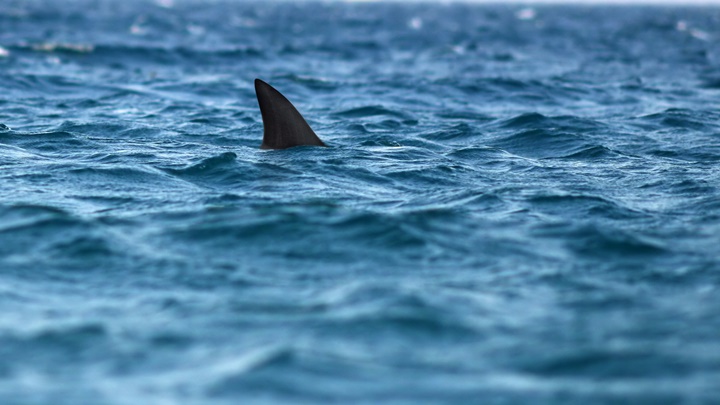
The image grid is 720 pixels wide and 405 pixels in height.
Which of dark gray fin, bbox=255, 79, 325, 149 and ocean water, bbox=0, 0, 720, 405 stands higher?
dark gray fin, bbox=255, 79, 325, 149

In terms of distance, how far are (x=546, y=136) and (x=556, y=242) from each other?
23.2ft

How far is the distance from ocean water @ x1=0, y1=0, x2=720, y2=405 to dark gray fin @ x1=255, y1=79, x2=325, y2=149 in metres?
0.26

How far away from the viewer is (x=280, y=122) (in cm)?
1203

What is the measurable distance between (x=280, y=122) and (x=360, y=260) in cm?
462

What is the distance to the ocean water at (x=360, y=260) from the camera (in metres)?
5.54

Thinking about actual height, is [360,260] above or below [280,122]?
below

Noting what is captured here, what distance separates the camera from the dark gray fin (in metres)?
11.6

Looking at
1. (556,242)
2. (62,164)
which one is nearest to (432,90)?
(62,164)

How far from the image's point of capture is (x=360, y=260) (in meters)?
7.83

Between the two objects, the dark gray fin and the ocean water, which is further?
the dark gray fin

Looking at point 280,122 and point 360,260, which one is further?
point 280,122

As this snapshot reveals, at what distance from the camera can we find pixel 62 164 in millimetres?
11680

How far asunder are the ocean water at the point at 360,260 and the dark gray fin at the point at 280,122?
26cm

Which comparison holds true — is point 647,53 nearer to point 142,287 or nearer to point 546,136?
point 546,136
